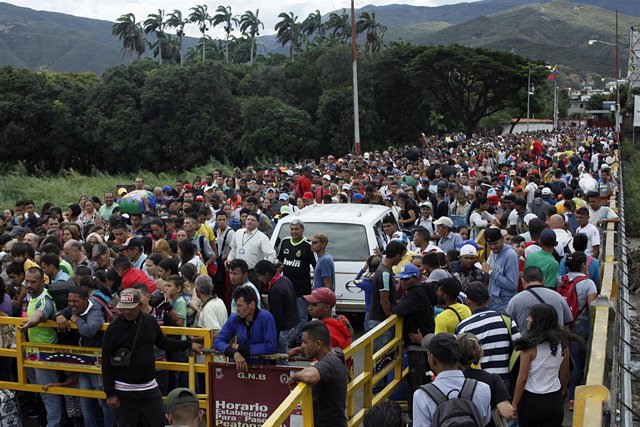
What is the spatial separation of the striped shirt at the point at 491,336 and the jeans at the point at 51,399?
4252 mm

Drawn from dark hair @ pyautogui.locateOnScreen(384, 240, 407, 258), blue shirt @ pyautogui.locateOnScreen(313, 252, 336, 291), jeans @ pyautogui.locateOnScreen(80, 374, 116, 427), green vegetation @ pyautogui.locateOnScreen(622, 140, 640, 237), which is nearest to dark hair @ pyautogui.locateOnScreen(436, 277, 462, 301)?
dark hair @ pyautogui.locateOnScreen(384, 240, 407, 258)

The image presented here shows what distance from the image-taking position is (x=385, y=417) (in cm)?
409

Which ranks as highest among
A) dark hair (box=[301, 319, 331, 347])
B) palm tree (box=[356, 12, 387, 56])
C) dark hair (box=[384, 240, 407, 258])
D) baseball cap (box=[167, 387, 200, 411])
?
palm tree (box=[356, 12, 387, 56])

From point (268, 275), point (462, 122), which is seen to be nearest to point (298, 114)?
point (462, 122)

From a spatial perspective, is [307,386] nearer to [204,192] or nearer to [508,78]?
[204,192]

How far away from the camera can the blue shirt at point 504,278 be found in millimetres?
8094

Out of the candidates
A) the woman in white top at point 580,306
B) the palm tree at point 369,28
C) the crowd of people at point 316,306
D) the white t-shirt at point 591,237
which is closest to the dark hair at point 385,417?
the crowd of people at point 316,306

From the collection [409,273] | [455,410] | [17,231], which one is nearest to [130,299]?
[409,273]

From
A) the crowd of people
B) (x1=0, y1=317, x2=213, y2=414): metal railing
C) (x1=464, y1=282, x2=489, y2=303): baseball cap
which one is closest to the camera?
the crowd of people

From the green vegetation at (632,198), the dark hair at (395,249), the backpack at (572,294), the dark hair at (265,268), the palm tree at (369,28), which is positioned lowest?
the green vegetation at (632,198)

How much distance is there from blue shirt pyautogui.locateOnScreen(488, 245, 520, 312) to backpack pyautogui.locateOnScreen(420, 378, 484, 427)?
12.6 feet

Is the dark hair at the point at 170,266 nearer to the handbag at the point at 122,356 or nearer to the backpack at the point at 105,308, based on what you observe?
the backpack at the point at 105,308

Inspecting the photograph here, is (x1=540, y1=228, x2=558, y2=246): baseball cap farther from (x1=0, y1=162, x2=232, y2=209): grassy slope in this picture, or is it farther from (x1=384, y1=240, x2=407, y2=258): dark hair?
(x1=0, y1=162, x2=232, y2=209): grassy slope

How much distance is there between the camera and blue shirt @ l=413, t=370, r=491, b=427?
4.32m
